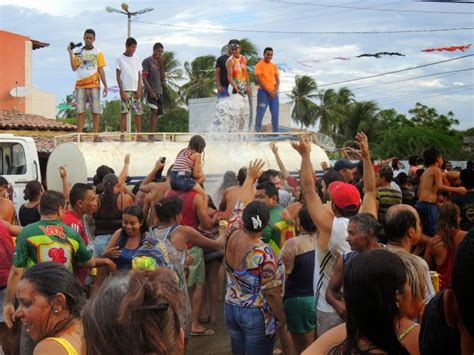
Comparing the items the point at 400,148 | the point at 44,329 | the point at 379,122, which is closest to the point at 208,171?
the point at 44,329

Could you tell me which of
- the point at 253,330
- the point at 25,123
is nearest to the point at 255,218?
the point at 253,330

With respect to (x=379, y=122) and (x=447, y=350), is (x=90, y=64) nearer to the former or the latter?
(x=447, y=350)

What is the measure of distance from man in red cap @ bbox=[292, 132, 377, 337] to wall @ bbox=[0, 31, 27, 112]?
26100mm

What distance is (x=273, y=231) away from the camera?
22.5 feet

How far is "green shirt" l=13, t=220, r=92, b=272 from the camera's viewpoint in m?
5.37

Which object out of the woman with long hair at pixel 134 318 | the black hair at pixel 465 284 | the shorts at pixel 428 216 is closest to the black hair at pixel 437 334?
the black hair at pixel 465 284

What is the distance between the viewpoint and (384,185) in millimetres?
8148

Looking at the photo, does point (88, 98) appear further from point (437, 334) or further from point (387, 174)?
point (437, 334)

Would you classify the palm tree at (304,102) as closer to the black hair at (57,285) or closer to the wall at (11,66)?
the wall at (11,66)

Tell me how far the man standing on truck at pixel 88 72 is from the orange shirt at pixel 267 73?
3.04 metres

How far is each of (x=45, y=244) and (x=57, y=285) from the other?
86.8 inches

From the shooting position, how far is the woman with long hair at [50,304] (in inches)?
126

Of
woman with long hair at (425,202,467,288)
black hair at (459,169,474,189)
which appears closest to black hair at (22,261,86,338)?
woman with long hair at (425,202,467,288)

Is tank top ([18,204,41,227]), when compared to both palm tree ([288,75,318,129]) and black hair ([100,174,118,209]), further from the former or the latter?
palm tree ([288,75,318,129])
